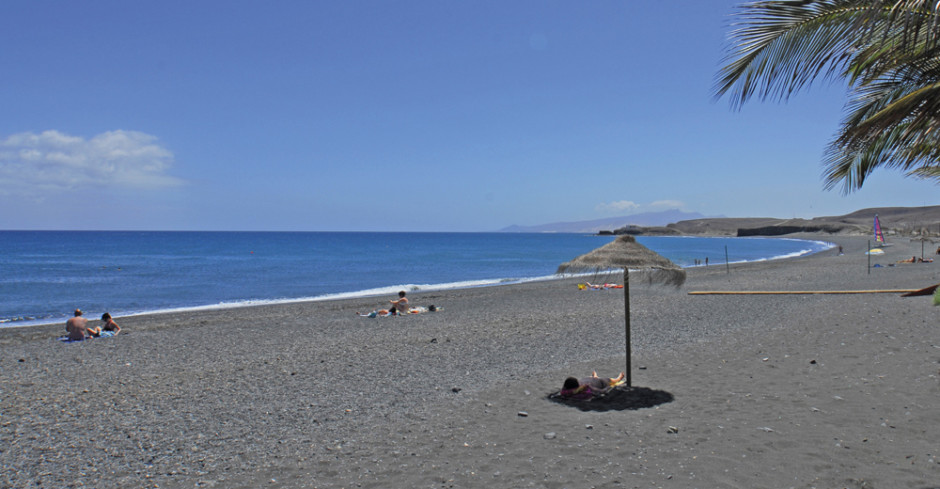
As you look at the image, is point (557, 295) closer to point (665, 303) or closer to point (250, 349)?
point (665, 303)

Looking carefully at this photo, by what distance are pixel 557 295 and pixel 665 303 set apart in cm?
516

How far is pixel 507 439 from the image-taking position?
5.15 meters

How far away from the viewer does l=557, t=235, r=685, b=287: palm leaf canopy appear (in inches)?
256

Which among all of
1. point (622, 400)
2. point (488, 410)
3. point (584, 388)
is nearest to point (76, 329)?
point (488, 410)

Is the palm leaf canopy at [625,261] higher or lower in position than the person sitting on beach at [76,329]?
higher

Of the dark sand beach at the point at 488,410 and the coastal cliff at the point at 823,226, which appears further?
the coastal cliff at the point at 823,226

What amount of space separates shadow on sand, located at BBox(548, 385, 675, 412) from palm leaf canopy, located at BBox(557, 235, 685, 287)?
4.58 ft

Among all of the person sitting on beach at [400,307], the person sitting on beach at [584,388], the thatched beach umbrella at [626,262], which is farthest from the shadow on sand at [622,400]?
the person sitting on beach at [400,307]

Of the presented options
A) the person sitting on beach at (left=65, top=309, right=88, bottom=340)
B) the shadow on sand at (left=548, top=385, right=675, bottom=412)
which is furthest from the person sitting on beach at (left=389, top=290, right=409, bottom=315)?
the shadow on sand at (left=548, top=385, right=675, bottom=412)

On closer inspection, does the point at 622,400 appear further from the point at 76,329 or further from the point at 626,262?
the point at 76,329

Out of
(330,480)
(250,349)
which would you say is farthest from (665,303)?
(330,480)

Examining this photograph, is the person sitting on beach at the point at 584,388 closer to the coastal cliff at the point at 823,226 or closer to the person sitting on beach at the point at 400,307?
the person sitting on beach at the point at 400,307

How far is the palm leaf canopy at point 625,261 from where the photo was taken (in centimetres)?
649

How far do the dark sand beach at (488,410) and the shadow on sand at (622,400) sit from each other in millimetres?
139
